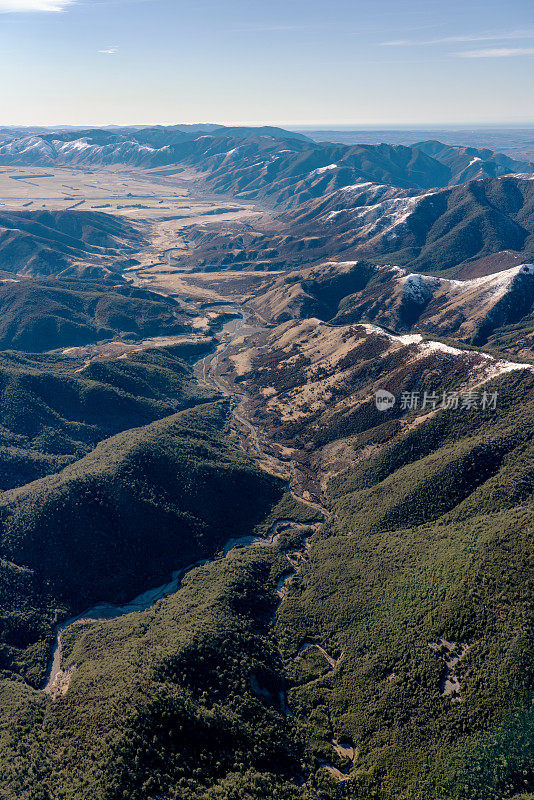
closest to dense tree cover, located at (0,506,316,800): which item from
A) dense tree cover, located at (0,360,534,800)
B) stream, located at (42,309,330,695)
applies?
dense tree cover, located at (0,360,534,800)

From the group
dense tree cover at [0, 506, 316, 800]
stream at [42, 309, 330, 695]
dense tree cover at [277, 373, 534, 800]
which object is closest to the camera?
dense tree cover at [0, 506, 316, 800]

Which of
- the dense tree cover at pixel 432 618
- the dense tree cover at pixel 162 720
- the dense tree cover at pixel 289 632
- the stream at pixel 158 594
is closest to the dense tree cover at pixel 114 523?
the dense tree cover at pixel 289 632

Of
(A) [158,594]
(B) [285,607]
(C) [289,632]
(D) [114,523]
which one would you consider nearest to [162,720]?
(C) [289,632]

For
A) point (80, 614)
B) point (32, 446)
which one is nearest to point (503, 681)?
point (80, 614)

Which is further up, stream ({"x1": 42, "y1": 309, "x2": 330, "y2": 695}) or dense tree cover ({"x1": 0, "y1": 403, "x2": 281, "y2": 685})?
dense tree cover ({"x1": 0, "y1": 403, "x2": 281, "y2": 685})

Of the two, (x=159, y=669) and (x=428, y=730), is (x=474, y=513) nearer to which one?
(x=428, y=730)

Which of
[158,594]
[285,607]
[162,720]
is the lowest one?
[158,594]

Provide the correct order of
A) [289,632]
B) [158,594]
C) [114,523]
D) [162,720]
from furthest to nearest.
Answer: [114,523] < [158,594] < [289,632] < [162,720]

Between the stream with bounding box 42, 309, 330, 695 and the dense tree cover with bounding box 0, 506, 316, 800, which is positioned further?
the stream with bounding box 42, 309, 330, 695

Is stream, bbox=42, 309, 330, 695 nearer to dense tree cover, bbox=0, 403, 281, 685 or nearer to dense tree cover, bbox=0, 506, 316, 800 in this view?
dense tree cover, bbox=0, 403, 281, 685

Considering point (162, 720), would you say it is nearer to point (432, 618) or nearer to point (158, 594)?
point (158, 594)

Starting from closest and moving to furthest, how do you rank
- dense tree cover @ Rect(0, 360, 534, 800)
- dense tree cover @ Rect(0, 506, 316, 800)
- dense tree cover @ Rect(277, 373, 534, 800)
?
dense tree cover @ Rect(0, 506, 316, 800), dense tree cover @ Rect(0, 360, 534, 800), dense tree cover @ Rect(277, 373, 534, 800)
